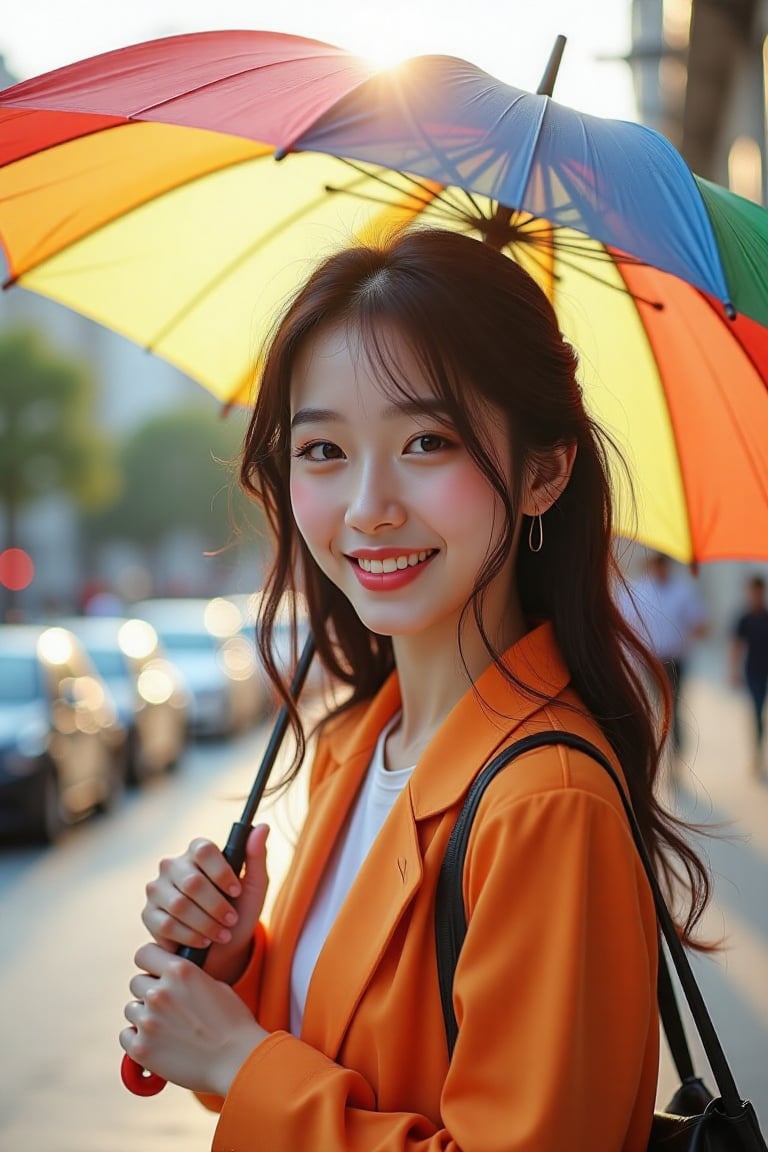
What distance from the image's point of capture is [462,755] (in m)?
1.99

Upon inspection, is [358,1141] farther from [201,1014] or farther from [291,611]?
[291,611]

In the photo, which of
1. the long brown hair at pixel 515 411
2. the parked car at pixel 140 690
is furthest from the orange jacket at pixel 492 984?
the parked car at pixel 140 690

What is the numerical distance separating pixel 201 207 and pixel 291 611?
3.28 feet

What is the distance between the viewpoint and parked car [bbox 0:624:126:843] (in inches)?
378

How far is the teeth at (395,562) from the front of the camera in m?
2.10

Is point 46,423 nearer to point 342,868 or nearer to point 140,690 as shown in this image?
point 140,690

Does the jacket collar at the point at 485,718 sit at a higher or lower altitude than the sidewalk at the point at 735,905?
higher

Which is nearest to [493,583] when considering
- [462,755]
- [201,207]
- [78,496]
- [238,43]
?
[462,755]

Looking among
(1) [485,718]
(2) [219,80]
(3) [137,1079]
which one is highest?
(2) [219,80]

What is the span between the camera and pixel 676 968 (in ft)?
6.04

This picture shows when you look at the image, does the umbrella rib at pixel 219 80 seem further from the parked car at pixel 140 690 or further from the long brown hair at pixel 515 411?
the parked car at pixel 140 690

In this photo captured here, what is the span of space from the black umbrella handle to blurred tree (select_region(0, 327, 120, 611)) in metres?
48.3

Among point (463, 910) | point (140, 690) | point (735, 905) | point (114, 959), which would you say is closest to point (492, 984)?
point (463, 910)

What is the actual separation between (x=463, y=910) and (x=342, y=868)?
48cm
